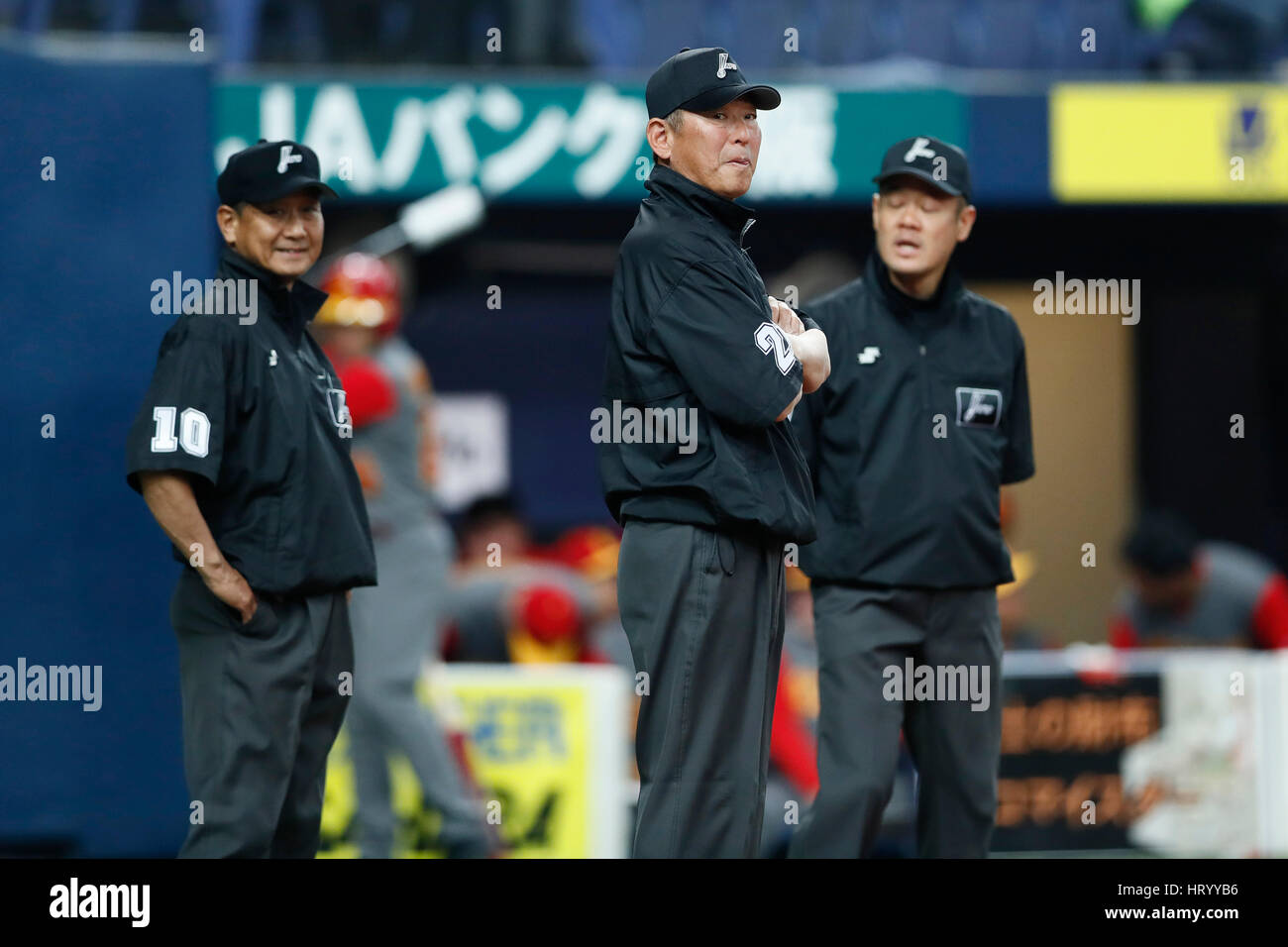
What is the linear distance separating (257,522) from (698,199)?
115cm

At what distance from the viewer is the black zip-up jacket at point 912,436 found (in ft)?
13.7

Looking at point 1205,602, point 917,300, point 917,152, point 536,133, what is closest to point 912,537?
point 917,300

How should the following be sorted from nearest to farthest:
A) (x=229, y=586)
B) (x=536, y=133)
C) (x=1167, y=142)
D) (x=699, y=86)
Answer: (x=699, y=86) < (x=229, y=586) < (x=536, y=133) < (x=1167, y=142)

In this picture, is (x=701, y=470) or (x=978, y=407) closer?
(x=701, y=470)

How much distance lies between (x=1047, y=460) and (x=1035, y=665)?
4784 mm

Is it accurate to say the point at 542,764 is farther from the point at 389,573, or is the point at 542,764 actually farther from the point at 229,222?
the point at 229,222

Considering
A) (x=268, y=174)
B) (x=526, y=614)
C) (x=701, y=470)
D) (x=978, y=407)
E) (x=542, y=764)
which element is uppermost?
(x=268, y=174)

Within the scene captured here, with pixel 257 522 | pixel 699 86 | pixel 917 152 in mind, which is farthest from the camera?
pixel 917 152

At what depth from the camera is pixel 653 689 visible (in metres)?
3.52

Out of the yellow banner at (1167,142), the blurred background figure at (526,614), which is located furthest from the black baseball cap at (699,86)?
the yellow banner at (1167,142)

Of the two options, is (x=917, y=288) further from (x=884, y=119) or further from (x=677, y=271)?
(x=884, y=119)

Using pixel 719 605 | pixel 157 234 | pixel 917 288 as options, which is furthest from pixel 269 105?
pixel 719 605

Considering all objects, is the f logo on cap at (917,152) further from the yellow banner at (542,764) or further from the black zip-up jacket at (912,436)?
the yellow banner at (542,764)

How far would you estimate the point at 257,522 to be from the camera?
3812mm
